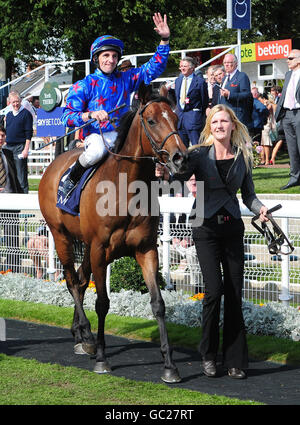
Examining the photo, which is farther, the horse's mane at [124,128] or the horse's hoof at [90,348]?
the horse's hoof at [90,348]

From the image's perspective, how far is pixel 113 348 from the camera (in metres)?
7.20

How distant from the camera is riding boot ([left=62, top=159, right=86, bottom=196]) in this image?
22.8 feet

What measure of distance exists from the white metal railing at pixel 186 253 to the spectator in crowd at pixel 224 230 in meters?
1.46

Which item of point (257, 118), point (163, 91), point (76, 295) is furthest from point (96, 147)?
point (257, 118)

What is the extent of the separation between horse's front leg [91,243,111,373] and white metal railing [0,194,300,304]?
→ 1888mm

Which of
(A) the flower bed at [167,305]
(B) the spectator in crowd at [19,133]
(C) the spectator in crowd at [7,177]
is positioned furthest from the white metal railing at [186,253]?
(B) the spectator in crowd at [19,133]

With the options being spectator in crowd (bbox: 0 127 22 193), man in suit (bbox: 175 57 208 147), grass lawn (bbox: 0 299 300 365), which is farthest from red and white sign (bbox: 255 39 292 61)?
grass lawn (bbox: 0 299 300 365)

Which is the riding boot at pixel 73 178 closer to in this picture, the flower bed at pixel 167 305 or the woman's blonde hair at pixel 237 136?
the woman's blonde hair at pixel 237 136

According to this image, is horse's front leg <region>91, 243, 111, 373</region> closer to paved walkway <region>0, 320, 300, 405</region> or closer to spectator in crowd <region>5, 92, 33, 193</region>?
paved walkway <region>0, 320, 300, 405</region>

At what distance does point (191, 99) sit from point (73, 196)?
498cm

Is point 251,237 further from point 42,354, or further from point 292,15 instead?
point 292,15

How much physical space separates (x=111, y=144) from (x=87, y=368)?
1.83m

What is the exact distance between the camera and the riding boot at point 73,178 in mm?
6945
